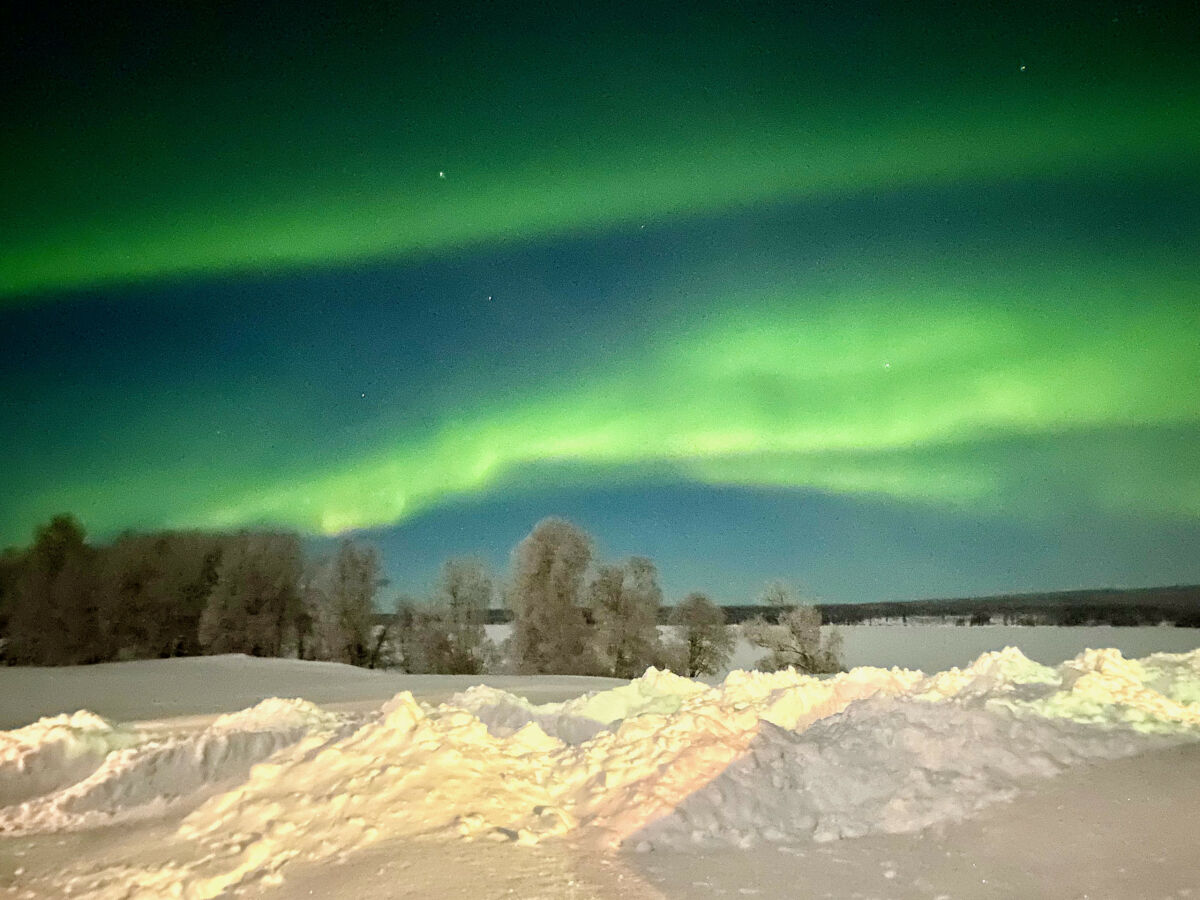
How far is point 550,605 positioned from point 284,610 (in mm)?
5746

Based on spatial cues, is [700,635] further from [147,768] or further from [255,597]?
[147,768]

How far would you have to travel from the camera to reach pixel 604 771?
5.61m

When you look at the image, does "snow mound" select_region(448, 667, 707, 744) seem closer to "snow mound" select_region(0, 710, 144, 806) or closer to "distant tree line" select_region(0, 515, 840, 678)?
"snow mound" select_region(0, 710, 144, 806)

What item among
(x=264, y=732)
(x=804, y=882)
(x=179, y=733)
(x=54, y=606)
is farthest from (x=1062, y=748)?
(x=54, y=606)

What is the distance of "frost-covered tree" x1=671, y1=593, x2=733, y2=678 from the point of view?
1487 centimetres

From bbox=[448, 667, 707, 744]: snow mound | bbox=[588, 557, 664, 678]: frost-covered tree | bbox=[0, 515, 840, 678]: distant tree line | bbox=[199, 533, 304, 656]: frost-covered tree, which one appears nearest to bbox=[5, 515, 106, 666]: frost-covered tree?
bbox=[0, 515, 840, 678]: distant tree line

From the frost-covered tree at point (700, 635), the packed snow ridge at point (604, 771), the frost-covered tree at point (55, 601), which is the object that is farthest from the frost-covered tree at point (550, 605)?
the frost-covered tree at point (55, 601)

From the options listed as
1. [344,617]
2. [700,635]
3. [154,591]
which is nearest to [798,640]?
[700,635]

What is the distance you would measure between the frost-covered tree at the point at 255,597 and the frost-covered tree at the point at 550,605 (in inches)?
186

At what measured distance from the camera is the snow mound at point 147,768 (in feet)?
19.7

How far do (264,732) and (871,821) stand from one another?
538 cm

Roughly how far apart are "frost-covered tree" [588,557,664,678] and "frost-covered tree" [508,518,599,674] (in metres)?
0.30

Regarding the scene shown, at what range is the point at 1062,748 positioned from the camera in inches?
223

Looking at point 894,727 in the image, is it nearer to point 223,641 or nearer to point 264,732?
point 264,732
